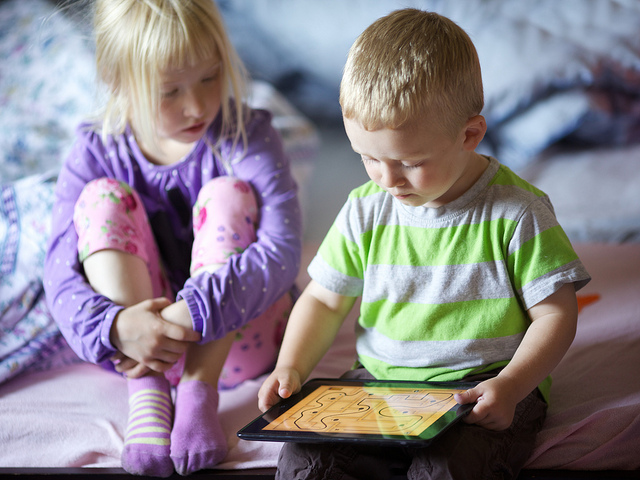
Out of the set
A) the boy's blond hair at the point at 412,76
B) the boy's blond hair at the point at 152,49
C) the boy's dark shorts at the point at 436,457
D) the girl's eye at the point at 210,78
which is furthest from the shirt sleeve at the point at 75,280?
the boy's blond hair at the point at 412,76

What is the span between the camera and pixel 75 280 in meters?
0.92

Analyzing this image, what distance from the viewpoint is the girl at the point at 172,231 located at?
0.86 m

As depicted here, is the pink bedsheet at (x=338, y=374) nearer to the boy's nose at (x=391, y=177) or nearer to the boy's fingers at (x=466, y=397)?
the boy's fingers at (x=466, y=397)

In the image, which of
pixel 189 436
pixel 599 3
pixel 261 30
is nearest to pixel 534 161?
pixel 599 3

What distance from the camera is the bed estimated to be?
0.81 metres

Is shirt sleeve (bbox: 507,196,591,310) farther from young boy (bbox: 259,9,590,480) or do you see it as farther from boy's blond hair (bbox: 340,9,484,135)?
boy's blond hair (bbox: 340,9,484,135)

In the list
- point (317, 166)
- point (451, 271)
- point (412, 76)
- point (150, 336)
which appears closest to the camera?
point (412, 76)

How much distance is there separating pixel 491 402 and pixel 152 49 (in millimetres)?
643

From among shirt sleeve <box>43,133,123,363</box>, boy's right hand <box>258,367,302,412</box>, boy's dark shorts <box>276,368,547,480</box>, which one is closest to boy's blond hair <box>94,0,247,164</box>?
shirt sleeve <box>43,133,123,363</box>

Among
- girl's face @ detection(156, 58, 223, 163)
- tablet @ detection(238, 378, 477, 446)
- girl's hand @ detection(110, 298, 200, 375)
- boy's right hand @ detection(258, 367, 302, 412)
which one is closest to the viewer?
tablet @ detection(238, 378, 477, 446)

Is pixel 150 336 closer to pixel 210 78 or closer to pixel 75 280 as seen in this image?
pixel 75 280

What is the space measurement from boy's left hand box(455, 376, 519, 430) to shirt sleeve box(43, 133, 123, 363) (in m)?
0.47

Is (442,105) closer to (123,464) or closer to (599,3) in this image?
(123,464)

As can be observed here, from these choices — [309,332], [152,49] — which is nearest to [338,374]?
[309,332]
